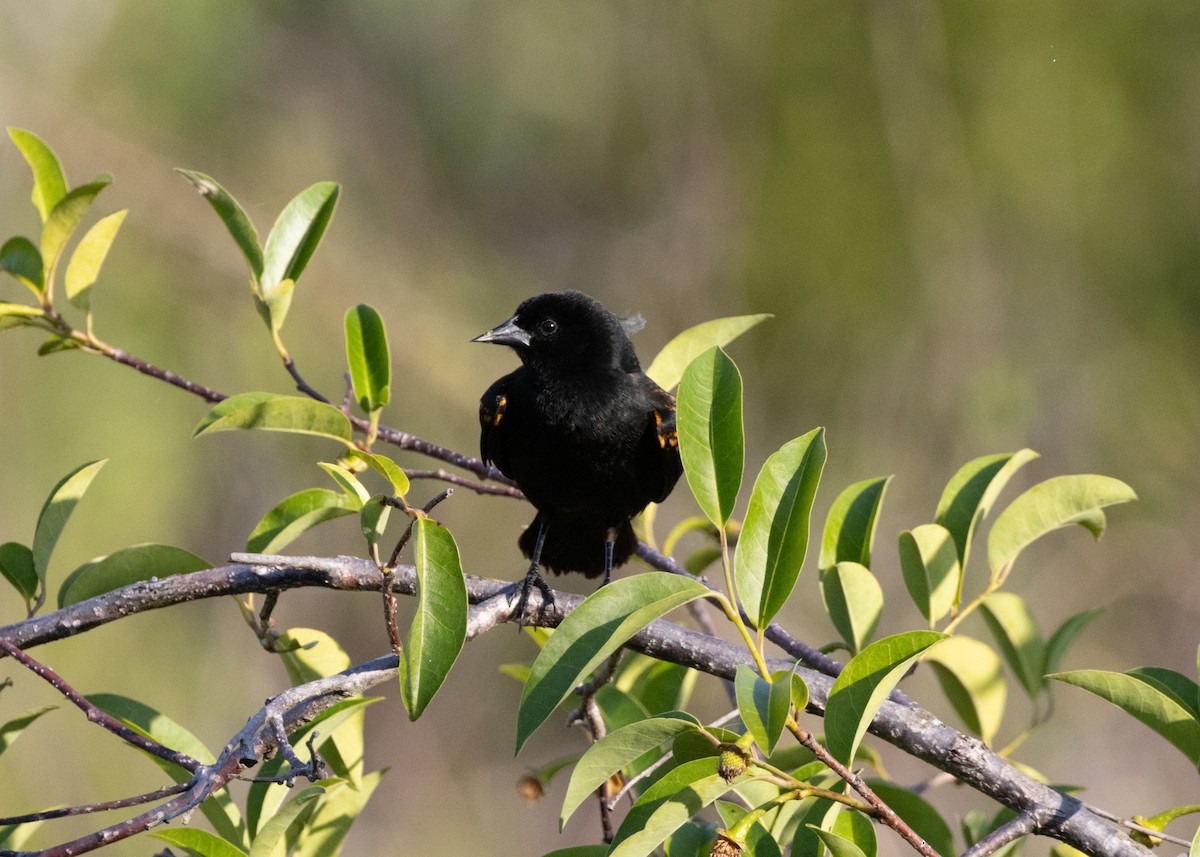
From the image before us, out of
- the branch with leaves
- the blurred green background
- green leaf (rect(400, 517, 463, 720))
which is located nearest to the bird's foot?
the branch with leaves

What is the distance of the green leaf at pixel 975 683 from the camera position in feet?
7.75

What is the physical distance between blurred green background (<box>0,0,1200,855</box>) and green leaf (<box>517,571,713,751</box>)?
452 cm

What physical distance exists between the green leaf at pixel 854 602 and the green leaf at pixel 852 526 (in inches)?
1.6

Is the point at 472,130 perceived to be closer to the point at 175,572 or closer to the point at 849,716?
the point at 175,572

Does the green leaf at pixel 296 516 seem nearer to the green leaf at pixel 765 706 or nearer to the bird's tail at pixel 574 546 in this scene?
the green leaf at pixel 765 706

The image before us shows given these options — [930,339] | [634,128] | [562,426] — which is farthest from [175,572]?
[634,128]

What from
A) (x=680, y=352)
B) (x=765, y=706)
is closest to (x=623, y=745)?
(x=765, y=706)

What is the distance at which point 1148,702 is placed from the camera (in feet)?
5.27

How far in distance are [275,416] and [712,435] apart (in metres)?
0.79

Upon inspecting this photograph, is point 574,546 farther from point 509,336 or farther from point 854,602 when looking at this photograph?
point 854,602

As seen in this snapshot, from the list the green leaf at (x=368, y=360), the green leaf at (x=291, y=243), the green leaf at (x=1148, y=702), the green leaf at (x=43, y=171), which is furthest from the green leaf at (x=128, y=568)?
the green leaf at (x=1148, y=702)

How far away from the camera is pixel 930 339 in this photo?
21.6ft

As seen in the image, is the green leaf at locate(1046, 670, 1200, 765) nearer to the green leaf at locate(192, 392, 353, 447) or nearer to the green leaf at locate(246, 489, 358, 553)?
the green leaf at locate(246, 489, 358, 553)

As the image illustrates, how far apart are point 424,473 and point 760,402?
4.44 metres
